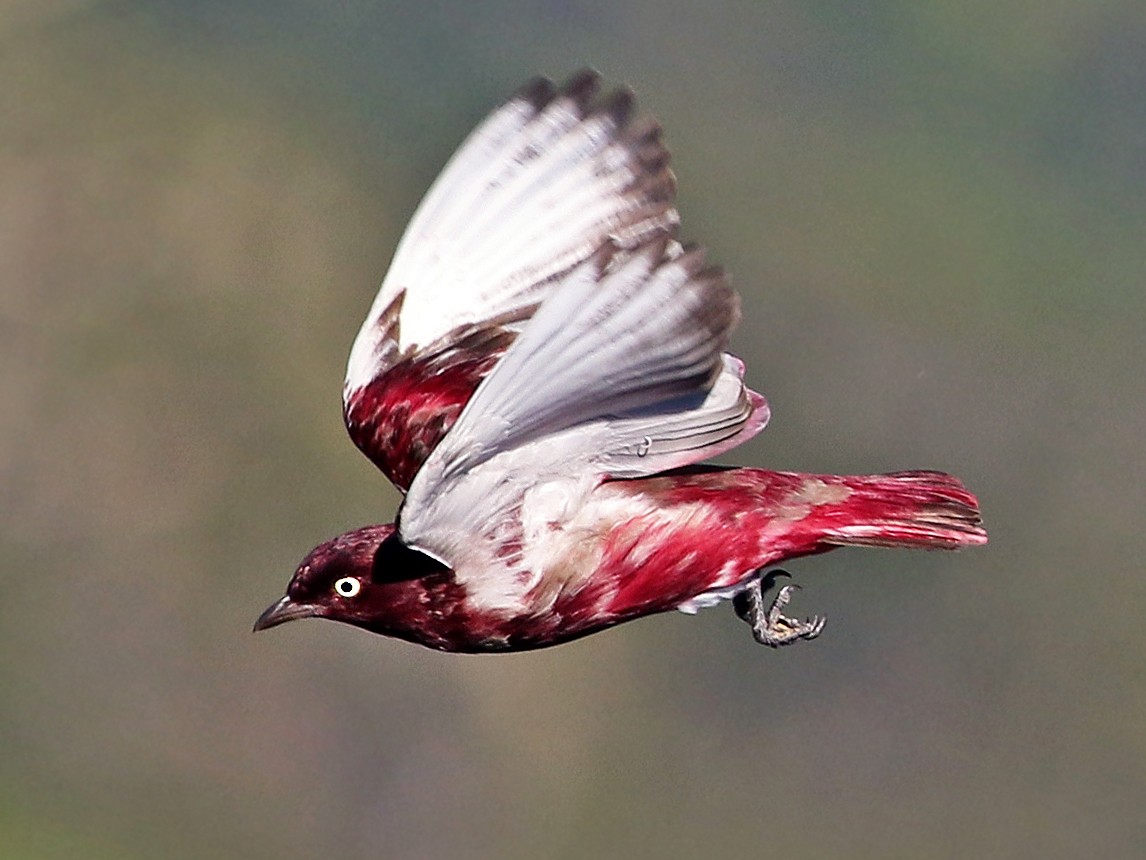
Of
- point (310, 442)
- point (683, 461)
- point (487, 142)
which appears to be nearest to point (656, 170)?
point (487, 142)

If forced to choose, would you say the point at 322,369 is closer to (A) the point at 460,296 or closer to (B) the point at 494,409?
(A) the point at 460,296

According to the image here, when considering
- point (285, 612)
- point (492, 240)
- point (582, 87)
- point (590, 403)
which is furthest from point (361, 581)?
point (582, 87)

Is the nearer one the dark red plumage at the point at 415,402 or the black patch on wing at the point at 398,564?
the black patch on wing at the point at 398,564

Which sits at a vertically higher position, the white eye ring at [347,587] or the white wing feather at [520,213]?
the white wing feather at [520,213]

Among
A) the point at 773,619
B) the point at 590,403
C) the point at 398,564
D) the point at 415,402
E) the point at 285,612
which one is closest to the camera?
the point at 590,403

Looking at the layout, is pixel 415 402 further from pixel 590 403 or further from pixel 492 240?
pixel 590 403

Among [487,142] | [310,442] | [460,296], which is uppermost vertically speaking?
[487,142]

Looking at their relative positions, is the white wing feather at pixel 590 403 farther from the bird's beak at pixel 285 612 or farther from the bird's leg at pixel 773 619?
the bird's leg at pixel 773 619

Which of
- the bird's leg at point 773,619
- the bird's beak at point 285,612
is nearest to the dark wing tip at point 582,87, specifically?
the bird's leg at point 773,619
